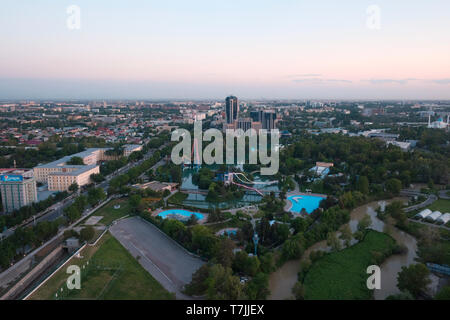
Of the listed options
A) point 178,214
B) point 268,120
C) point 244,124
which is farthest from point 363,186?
point 268,120

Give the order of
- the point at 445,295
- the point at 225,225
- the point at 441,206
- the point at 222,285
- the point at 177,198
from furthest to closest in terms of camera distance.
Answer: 1. the point at 177,198
2. the point at 441,206
3. the point at 225,225
4. the point at 222,285
5. the point at 445,295

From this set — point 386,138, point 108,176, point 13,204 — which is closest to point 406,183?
point 386,138

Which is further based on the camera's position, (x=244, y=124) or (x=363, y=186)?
(x=244, y=124)

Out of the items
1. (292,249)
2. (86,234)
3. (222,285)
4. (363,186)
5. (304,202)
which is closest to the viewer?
(222,285)

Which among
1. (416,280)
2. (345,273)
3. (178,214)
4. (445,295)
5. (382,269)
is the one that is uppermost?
(445,295)

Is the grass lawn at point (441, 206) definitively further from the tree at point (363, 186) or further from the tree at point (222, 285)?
the tree at point (222, 285)

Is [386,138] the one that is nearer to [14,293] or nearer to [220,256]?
[220,256]

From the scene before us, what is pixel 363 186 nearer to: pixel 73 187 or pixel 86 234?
pixel 86 234

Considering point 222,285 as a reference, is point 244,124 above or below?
above
